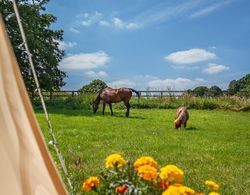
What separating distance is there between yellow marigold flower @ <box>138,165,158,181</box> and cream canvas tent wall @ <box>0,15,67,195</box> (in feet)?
5.27

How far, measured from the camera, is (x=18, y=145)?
158 centimetres

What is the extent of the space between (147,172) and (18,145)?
5.51 feet

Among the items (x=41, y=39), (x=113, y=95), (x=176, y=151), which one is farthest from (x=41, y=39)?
(x=176, y=151)

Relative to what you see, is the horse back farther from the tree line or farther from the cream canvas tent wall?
the cream canvas tent wall

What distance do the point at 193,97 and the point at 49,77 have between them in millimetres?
10012

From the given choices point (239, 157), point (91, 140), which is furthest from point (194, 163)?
point (91, 140)

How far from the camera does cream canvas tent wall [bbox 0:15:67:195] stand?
1.51 m

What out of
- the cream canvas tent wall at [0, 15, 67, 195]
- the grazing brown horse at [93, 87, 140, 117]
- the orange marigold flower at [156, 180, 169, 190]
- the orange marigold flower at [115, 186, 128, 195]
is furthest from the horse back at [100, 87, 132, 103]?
the cream canvas tent wall at [0, 15, 67, 195]

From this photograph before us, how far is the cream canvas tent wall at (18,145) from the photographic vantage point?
1511mm

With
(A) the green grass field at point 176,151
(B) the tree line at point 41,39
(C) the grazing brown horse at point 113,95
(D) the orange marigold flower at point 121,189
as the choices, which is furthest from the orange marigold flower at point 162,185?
(B) the tree line at point 41,39

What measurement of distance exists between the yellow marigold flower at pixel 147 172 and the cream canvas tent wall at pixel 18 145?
5.27ft

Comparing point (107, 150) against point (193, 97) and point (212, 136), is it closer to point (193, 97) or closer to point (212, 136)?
point (212, 136)

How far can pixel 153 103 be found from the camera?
31.0m

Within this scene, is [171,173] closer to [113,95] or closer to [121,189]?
[121,189]
